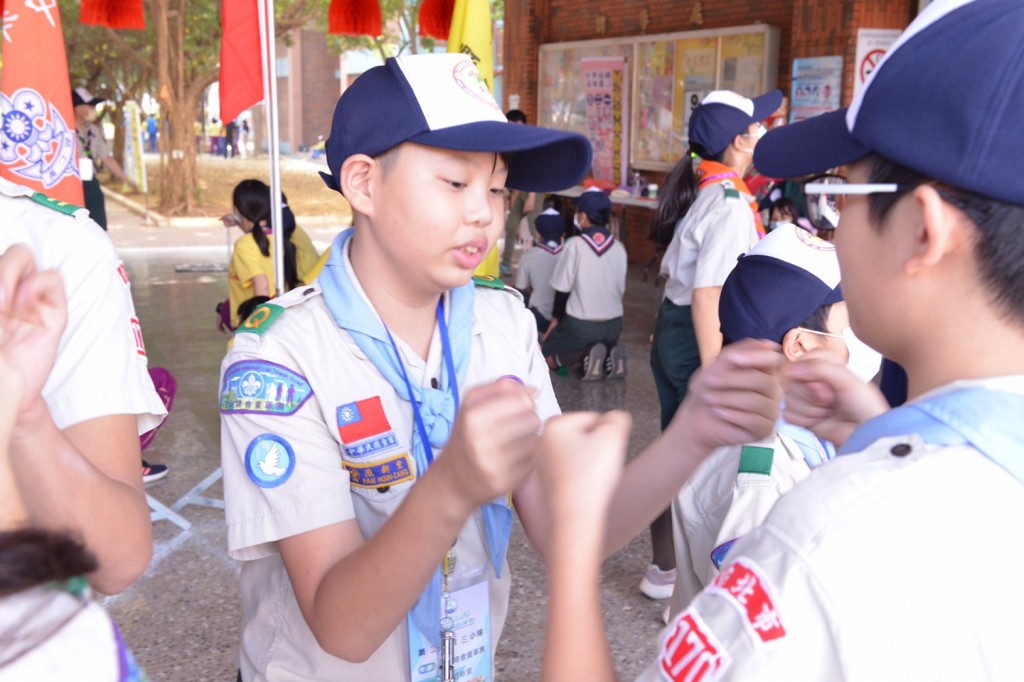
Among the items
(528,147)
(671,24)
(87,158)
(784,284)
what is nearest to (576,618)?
(528,147)

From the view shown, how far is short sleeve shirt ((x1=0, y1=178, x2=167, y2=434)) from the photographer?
1235 mm

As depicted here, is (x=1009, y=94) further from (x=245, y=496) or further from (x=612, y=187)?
(x=612, y=187)

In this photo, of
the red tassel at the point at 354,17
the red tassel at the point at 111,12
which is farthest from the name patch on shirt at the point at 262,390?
the red tassel at the point at 354,17

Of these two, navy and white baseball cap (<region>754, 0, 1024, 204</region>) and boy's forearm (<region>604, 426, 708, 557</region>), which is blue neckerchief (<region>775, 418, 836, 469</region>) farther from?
navy and white baseball cap (<region>754, 0, 1024, 204</region>)

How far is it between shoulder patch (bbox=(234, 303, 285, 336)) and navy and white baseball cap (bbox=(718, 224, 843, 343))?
Answer: 44.4 inches

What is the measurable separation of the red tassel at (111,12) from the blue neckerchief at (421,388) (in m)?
6.72

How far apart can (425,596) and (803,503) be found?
0.74 m

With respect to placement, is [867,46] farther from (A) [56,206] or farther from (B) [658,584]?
(A) [56,206]

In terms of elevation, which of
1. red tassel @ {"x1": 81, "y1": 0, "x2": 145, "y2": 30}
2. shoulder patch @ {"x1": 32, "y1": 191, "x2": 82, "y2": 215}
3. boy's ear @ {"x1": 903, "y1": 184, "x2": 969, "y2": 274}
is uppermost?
red tassel @ {"x1": 81, "y1": 0, "x2": 145, "y2": 30}

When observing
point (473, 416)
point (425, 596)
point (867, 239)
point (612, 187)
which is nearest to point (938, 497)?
point (867, 239)

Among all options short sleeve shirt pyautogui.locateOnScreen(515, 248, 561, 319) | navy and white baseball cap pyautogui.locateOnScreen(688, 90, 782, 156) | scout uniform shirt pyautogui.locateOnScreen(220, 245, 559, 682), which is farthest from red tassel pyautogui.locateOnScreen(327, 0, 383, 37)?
scout uniform shirt pyautogui.locateOnScreen(220, 245, 559, 682)

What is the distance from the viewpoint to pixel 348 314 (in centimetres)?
148

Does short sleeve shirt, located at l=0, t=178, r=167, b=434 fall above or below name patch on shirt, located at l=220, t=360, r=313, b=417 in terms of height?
above

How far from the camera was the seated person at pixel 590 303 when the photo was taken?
21.0 feet
